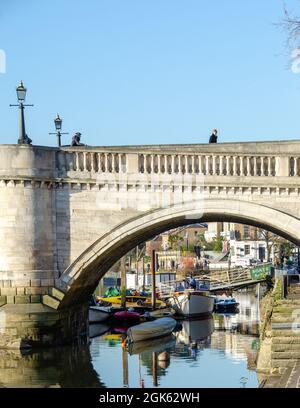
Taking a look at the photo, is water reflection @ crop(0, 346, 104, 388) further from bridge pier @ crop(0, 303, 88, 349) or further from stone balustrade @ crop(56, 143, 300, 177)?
stone balustrade @ crop(56, 143, 300, 177)

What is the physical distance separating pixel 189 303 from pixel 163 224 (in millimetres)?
13669

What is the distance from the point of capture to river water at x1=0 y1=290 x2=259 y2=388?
19109 millimetres

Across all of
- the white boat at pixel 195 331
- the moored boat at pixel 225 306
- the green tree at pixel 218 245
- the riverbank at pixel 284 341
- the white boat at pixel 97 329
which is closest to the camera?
the riverbank at pixel 284 341

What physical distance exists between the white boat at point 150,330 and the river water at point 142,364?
0.78 ft

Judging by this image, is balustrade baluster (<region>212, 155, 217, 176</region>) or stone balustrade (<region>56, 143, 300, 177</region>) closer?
stone balustrade (<region>56, 143, 300, 177</region>)

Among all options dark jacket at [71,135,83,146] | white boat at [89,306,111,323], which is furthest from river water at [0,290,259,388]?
dark jacket at [71,135,83,146]

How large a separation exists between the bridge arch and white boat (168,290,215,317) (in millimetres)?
12954

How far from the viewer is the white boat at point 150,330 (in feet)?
83.8

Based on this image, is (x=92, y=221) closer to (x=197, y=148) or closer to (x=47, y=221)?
(x=47, y=221)

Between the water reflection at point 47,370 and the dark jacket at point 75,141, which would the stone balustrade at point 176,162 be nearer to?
the dark jacket at point 75,141

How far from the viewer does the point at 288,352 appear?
587 inches

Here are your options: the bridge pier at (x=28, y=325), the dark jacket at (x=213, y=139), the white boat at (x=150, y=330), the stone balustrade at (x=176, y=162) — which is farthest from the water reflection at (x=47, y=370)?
the dark jacket at (x=213, y=139)

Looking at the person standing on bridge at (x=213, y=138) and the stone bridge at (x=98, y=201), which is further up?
the person standing on bridge at (x=213, y=138)

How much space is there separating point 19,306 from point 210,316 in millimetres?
16862
